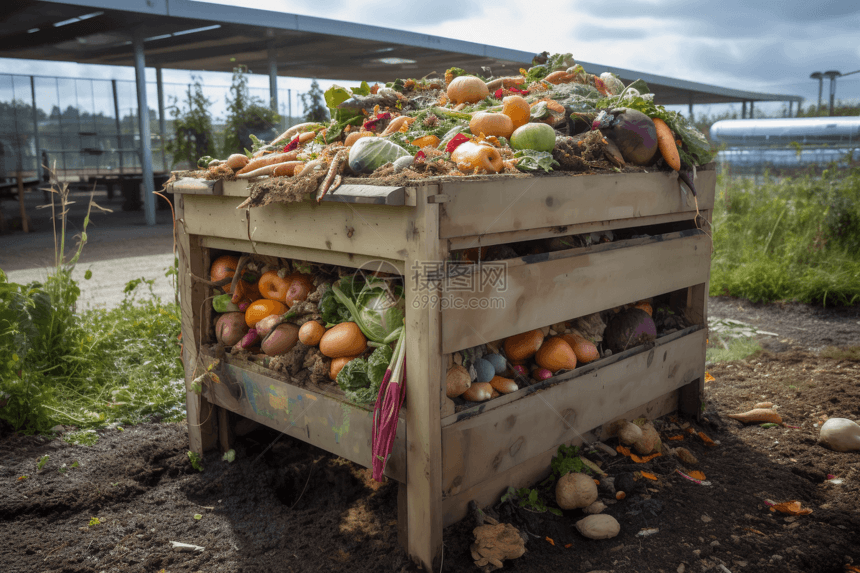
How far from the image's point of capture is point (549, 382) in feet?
8.57

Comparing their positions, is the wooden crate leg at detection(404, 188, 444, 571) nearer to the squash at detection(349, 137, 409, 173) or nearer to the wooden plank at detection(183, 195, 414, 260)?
the wooden plank at detection(183, 195, 414, 260)

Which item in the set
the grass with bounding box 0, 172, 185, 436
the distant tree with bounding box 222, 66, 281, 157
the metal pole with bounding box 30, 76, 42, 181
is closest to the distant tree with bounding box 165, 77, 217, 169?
the distant tree with bounding box 222, 66, 281, 157

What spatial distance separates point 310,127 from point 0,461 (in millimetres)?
2487

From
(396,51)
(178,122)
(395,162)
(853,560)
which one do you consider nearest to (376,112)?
(395,162)

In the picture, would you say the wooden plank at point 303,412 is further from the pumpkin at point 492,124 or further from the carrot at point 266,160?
the pumpkin at point 492,124

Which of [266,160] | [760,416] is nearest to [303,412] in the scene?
[266,160]

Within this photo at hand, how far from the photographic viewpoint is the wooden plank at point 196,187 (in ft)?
9.06

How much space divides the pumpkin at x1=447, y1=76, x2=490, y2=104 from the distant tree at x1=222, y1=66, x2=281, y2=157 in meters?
8.17

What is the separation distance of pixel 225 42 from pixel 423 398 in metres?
13.6

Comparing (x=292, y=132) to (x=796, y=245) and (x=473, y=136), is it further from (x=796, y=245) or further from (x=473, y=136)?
(x=796, y=245)

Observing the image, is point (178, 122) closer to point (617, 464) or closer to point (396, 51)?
point (396, 51)

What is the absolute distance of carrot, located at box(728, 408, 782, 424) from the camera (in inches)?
144

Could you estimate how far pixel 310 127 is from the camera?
11.9ft

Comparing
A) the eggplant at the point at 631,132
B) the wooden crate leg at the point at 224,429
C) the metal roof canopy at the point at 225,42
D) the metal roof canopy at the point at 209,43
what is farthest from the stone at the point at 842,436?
the metal roof canopy at the point at 225,42
